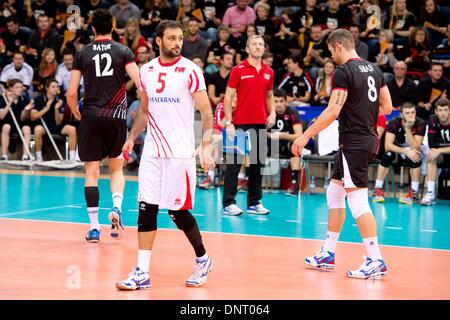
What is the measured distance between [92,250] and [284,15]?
988cm

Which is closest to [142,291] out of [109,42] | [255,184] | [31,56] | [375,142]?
[375,142]

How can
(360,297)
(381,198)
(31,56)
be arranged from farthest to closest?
1. (31,56)
2. (381,198)
3. (360,297)

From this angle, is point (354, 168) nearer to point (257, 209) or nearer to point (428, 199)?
point (257, 209)

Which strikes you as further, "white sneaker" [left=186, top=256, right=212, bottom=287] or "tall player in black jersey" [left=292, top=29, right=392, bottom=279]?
"tall player in black jersey" [left=292, top=29, right=392, bottom=279]

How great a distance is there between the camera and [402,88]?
1416cm

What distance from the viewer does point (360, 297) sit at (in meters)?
6.27

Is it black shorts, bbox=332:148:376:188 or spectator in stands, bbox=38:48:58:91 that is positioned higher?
spectator in stands, bbox=38:48:58:91

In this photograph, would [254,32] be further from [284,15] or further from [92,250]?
[92,250]

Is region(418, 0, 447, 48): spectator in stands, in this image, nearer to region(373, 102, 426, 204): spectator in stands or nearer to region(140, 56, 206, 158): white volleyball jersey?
region(373, 102, 426, 204): spectator in stands

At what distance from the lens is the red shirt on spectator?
10.6 m

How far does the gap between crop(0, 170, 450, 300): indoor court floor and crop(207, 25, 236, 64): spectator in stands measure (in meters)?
4.37

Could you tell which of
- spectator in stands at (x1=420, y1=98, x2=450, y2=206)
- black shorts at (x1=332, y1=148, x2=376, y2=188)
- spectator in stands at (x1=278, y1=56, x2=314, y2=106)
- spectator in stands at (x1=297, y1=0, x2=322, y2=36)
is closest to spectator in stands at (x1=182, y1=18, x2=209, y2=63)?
spectator in stands at (x1=297, y1=0, x2=322, y2=36)

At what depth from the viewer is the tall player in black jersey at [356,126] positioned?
23.1 ft

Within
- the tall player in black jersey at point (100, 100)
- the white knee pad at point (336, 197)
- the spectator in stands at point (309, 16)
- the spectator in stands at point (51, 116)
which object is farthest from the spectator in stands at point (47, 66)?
the white knee pad at point (336, 197)
